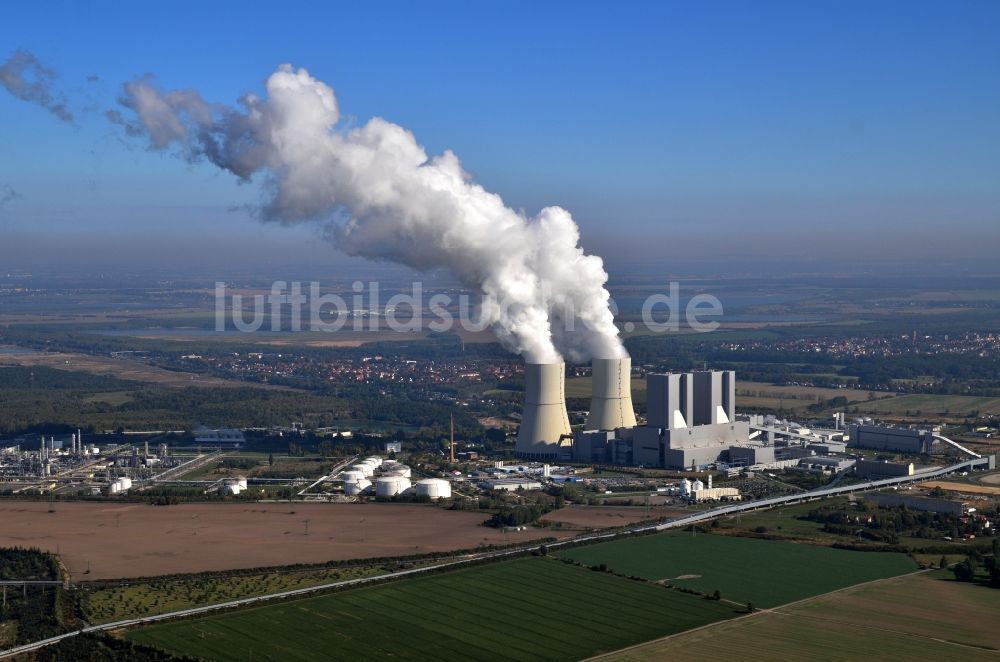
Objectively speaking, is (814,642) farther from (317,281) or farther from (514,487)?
(317,281)

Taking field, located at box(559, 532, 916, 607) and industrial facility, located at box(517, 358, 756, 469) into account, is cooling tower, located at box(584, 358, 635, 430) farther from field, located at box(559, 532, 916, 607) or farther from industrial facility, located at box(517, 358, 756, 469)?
field, located at box(559, 532, 916, 607)

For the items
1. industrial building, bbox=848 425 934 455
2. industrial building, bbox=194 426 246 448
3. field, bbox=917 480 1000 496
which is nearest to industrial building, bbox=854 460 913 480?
field, bbox=917 480 1000 496

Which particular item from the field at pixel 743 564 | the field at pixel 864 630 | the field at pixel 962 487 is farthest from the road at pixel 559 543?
the field at pixel 864 630

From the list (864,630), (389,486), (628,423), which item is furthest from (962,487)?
(864,630)

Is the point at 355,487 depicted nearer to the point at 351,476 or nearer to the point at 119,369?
the point at 351,476

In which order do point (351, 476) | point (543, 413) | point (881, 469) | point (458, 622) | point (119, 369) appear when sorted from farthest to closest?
point (119, 369)
point (543, 413)
point (881, 469)
point (351, 476)
point (458, 622)

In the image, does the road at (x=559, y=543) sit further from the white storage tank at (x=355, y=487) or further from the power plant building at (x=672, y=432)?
the white storage tank at (x=355, y=487)
